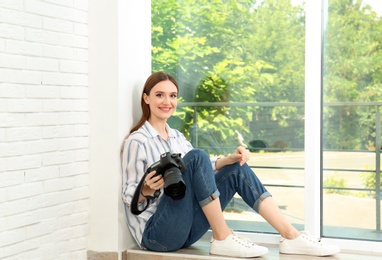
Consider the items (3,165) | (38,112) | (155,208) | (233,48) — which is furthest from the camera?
(233,48)

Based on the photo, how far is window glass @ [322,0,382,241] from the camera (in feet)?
10.9

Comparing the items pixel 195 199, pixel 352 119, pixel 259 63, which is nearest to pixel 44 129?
pixel 195 199

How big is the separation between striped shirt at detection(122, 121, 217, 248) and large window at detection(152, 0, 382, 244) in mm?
315

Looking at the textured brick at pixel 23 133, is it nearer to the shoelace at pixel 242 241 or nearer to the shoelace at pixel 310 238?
the shoelace at pixel 242 241

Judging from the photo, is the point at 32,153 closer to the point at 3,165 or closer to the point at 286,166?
the point at 3,165

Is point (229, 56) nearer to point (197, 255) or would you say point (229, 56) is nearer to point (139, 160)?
point (139, 160)

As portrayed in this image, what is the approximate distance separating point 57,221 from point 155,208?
0.46m

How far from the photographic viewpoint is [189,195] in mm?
3207

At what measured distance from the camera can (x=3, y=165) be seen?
2912 millimetres

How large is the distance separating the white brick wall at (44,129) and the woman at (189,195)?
257 mm

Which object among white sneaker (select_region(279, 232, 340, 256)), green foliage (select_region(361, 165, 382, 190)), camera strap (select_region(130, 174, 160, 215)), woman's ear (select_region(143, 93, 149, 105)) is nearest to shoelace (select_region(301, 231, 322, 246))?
white sneaker (select_region(279, 232, 340, 256))

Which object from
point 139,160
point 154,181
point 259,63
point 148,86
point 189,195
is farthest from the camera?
point 259,63

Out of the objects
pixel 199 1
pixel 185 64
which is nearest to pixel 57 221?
pixel 185 64

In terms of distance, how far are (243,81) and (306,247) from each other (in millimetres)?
910
